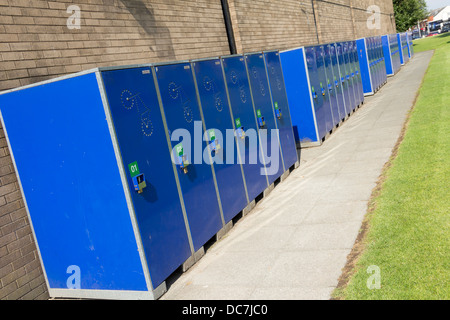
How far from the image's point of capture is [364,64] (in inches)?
729

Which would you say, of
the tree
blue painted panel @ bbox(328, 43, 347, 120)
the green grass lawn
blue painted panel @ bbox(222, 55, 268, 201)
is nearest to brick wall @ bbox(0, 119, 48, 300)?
blue painted panel @ bbox(222, 55, 268, 201)

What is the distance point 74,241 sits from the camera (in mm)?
4965

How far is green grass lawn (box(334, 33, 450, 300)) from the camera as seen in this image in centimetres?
390

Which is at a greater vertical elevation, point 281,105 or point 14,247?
point 281,105

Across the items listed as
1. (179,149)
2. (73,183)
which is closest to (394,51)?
(179,149)

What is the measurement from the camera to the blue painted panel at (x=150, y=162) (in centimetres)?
448

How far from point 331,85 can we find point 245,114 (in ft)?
21.5

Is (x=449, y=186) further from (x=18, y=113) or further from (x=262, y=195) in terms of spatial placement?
(x=18, y=113)

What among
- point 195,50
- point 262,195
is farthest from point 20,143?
point 195,50

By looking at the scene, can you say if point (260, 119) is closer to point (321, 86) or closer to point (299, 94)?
point (299, 94)

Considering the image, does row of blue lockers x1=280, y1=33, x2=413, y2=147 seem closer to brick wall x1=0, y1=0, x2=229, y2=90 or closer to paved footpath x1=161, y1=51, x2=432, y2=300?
paved footpath x1=161, y1=51, x2=432, y2=300

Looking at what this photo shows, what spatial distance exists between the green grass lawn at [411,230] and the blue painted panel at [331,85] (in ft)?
14.6

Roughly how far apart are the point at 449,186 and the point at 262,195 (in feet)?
10.3

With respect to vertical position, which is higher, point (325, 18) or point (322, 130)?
point (325, 18)
